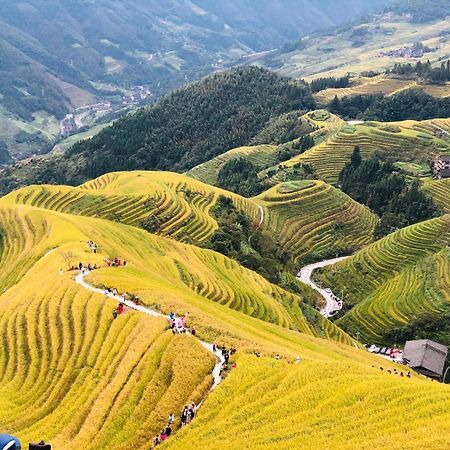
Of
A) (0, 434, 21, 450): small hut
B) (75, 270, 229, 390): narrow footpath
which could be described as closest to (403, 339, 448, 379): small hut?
(75, 270, 229, 390): narrow footpath

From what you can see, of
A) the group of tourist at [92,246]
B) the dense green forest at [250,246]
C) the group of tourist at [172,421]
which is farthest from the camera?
the dense green forest at [250,246]

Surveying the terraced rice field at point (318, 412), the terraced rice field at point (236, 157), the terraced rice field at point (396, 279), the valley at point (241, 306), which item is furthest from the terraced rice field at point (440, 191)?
the terraced rice field at point (318, 412)

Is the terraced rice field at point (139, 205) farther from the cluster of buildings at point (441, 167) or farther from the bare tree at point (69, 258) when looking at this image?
the cluster of buildings at point (441, 167)

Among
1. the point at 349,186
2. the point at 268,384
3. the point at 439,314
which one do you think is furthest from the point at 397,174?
the point at 268,384

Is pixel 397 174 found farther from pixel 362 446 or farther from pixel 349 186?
pixel 362 446

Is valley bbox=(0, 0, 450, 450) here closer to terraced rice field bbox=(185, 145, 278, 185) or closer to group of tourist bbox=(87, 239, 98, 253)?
group of tourist bbox=(87, 239, 98, 253)

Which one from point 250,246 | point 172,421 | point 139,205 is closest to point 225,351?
point 172,421

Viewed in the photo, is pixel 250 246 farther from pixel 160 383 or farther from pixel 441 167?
pixel 160 383
